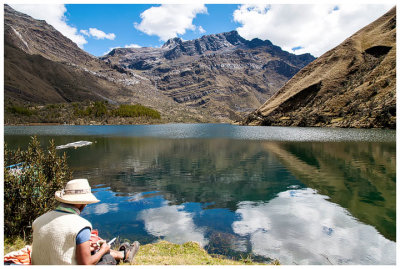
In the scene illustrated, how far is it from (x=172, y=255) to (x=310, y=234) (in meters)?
8.35

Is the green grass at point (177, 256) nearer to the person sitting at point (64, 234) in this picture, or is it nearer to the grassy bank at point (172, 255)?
the grassy bank at point (172, 255)

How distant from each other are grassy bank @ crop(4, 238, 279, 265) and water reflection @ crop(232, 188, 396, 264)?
114 inches

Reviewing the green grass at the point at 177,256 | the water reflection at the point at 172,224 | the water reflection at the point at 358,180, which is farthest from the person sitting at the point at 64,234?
the water reflection at the point at 358,180

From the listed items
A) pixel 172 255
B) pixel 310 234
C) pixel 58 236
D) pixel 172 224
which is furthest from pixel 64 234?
pixel 310 234

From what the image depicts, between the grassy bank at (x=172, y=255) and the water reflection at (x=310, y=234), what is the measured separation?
2896 millimetres

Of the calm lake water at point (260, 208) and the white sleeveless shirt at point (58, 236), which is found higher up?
the white sleeveless shirt at point (58, 236)

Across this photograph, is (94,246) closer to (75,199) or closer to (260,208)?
(75,199)

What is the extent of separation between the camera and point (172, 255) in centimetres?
1082

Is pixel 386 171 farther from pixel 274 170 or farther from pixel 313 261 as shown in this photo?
pixel 313 261

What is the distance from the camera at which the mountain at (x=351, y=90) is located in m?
112

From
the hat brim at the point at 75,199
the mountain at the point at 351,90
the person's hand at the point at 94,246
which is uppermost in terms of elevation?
the mountain at the point at 351,90

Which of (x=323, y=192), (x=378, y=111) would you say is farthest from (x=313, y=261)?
(x=378, y=111)

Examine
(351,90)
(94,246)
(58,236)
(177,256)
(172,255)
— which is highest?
(351,90)

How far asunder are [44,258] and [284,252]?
10467mm
